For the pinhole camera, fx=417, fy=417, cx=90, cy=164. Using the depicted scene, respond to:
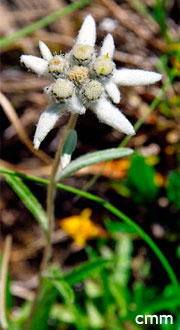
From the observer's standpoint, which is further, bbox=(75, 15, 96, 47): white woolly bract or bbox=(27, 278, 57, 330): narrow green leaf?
bbox=(27, 278, 57, 330): narrow green leaf

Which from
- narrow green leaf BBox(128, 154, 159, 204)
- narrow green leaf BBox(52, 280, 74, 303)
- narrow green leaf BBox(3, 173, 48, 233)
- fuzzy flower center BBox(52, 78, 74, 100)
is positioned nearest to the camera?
fuzzy flower center BBox(52, 78, 74, 100)

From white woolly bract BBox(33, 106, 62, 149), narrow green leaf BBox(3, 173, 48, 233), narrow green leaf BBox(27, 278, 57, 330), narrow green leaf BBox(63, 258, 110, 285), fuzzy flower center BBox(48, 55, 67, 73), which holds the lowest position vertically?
narrow green leaf BBox(27, 278, 57, 330)

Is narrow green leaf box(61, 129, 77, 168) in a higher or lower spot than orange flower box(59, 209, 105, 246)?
higher

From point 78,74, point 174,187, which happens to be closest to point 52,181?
point 78,74

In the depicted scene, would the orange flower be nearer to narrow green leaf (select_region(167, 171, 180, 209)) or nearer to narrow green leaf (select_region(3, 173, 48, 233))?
narrow green leaf (select_region(167, 171, 180, 209))

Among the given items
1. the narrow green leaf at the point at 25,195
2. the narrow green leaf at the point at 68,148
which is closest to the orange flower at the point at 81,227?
the narrow green leaf at the point at 25,195

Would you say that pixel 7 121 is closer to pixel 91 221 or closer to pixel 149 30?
pixel 91 221

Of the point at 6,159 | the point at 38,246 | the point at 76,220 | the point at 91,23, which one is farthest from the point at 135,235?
the point at 91,23

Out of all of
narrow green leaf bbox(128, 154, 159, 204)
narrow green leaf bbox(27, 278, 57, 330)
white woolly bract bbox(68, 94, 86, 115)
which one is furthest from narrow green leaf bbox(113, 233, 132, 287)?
white woolly bract bbox(68, 94, 86, 115)
